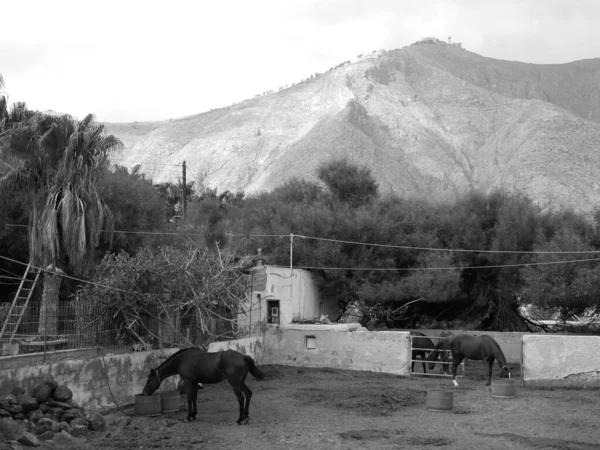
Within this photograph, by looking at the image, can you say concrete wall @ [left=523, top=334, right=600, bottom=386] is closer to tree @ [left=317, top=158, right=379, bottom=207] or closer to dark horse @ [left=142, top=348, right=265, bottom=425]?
dark horse @ [left=142, top=348, right=265, bottom=425]

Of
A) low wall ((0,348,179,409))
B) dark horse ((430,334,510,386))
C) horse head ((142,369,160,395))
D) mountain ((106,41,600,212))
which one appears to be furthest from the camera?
mountain ((106,41,600,212))

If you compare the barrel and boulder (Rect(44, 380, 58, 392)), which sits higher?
boulder (Rect(44, 380, 58, 392))

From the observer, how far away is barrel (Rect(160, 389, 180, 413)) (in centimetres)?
1571

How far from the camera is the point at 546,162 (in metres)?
85.9

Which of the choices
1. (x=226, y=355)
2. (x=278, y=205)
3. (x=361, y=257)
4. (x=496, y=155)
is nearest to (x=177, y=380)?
(x=226, y=355)

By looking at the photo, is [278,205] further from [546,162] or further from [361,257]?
[546,162]

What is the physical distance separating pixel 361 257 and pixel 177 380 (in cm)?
1772

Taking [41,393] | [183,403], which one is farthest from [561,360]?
[41,393]

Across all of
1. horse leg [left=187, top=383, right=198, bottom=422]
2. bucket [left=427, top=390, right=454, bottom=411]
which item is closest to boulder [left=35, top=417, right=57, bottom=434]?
horse leg [left=187, top=383, right=198, bottom=422]

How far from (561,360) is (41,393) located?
14312mm

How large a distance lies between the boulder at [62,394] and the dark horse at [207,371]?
2.37 metres

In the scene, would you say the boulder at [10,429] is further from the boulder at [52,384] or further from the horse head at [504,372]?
the horse head at [504,372]

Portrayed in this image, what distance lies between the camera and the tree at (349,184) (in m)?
44.8

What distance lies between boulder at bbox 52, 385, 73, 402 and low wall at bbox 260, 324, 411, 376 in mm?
11632
